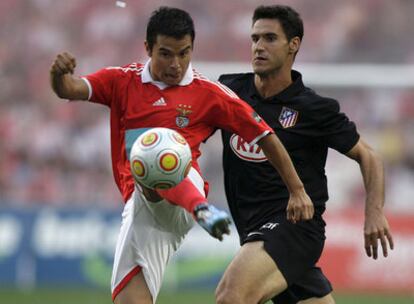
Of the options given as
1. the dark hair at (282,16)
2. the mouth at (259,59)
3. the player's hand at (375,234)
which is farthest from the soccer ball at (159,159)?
the dark hair at (282,16)

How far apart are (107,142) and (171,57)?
1124 cm

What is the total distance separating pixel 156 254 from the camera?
6.87 metres

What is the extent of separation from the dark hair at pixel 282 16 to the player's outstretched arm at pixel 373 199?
3.25ft

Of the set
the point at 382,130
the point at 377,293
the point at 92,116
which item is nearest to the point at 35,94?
the point at 92,116

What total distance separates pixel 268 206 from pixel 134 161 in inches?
56.8

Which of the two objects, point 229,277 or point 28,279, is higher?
point 229,277

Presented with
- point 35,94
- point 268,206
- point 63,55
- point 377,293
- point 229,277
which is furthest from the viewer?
point 35,94

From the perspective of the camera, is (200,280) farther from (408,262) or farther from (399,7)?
(399,7)

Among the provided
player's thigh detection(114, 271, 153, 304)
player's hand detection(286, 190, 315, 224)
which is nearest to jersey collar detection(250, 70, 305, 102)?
player's hand detection(286, 190, 315, 224)

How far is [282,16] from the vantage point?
305 inches

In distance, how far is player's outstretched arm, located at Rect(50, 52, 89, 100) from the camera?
245 inches

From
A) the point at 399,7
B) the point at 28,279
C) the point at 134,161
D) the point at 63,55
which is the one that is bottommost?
the point at 28,279

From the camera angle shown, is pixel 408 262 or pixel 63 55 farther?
pixel 408 262

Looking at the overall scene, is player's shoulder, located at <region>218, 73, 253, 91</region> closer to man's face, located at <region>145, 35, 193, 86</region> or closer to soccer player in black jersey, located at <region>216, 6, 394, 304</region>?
soccer player in black jersey, located at <region>216, 6, 394, 304</region>
